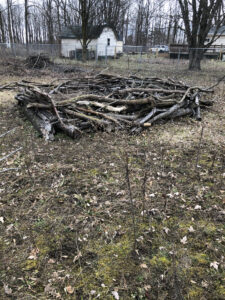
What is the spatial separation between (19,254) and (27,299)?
627mm

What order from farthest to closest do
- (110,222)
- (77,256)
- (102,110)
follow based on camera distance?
(102,110)
(110,222)
(77,256)

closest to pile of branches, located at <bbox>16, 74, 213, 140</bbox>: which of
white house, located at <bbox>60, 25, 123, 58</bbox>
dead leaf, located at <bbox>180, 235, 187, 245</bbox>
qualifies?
dead leaf, located at <bbox>180, 235, 187, 245</bbox>

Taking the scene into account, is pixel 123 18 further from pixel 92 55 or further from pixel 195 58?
pixel 195 58

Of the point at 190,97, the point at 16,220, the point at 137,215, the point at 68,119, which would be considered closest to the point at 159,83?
the point at 190,97

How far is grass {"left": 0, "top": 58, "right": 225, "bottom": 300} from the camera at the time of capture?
2559mm

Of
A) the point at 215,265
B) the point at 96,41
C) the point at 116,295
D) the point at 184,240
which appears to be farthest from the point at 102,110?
the point at 96,41

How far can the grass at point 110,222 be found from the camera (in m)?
2.56

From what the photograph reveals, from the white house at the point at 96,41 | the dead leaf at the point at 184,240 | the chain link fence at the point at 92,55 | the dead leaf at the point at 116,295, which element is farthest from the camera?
the white house at the point at 96,41

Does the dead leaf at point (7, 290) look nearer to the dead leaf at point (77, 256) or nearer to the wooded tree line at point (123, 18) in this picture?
the dead leaf at point (77, 256)

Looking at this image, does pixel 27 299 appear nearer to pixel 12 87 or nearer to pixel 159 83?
pixel 159 83

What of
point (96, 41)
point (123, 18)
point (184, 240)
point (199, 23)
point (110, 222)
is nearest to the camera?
point (184, 240)

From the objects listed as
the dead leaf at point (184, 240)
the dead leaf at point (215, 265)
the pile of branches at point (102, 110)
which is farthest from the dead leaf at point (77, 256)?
the pile of branches at point (102, 110)

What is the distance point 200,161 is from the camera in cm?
516

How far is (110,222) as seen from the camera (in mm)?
3426
